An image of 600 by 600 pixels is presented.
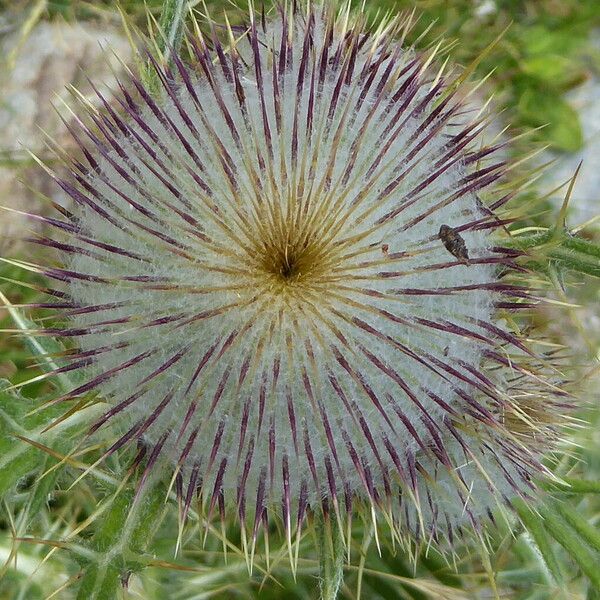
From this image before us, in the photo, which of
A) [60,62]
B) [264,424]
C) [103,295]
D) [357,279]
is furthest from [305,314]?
[60,62]

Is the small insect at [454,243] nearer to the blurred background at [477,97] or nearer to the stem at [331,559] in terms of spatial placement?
the stem at [331,559]

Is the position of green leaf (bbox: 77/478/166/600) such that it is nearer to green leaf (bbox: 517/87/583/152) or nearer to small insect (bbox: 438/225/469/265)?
small insect (bbox: 438/225/469/265)

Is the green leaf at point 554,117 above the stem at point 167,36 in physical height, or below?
above

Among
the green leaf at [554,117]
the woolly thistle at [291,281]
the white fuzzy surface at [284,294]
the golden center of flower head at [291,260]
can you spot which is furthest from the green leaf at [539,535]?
the green leaf at [554,117]

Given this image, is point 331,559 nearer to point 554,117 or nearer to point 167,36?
point 167,36

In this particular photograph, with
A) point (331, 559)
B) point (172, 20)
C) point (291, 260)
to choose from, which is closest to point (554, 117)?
point (172, 20)

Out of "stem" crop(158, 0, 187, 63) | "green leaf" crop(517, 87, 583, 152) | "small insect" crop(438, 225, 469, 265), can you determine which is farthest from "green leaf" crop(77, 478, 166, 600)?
"green leaf" crop(517, 87, 583, 152)
